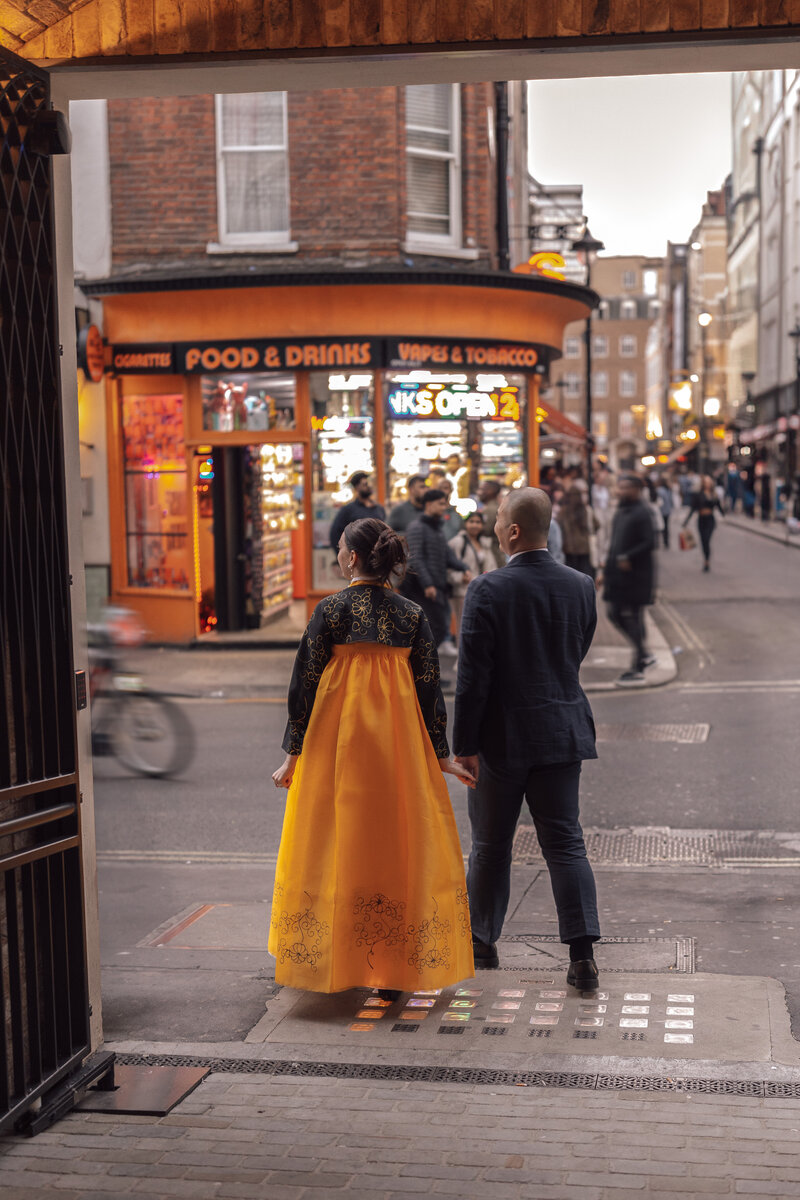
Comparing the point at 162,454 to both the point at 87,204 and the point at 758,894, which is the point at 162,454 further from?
the point at 758,894

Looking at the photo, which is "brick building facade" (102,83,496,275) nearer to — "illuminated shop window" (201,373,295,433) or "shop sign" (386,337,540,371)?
"shop sign" (386,337,540,371)

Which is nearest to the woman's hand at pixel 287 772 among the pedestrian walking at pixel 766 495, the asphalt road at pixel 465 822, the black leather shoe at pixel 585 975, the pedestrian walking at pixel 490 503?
the asphalt road at pixel 465 822

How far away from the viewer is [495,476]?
59.5 ft

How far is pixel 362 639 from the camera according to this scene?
5188 millimetres

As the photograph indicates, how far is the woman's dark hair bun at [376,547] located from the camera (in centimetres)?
528

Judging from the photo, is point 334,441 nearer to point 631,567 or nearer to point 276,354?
point 276,354

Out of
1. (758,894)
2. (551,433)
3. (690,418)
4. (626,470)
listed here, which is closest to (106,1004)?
(758,894)

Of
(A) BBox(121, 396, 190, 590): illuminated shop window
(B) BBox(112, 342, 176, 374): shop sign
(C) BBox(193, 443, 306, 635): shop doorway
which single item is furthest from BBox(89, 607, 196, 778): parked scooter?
(B) BBox(112, 342, 176, 374): shop sign

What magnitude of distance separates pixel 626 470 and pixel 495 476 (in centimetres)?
379

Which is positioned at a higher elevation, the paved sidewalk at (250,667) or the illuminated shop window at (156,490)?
the illuminated shop window at (156,490)

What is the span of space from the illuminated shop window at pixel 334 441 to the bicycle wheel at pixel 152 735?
7.44 metres

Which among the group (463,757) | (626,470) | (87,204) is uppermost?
(87,204)

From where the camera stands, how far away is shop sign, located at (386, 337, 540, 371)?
17.0m

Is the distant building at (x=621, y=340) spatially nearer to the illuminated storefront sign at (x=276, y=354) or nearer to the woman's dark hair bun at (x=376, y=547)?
the illuminated storefront sign at (x=276, y=354)
